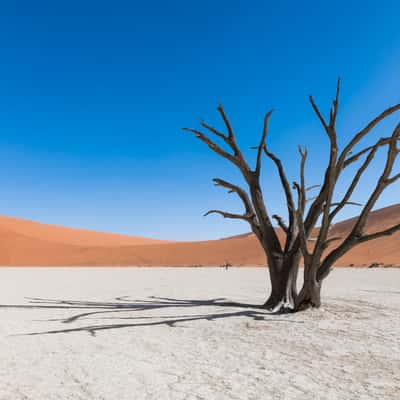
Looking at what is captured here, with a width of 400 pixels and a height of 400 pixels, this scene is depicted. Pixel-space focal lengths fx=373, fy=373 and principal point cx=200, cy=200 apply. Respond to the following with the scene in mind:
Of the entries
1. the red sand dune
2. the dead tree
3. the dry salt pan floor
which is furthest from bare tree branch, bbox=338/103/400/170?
the red sand dune

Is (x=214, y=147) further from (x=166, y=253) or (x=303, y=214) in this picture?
(x=166, y=253)

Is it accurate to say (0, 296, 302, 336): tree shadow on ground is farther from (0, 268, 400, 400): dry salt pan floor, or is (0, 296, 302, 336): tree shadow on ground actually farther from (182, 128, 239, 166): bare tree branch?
(182, 128, 239, 166): bare tree branch

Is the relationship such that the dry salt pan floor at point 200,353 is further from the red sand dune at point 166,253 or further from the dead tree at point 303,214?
the red sand dune at point 166,253

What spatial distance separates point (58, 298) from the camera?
9.31 meters

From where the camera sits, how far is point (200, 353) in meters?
4.10

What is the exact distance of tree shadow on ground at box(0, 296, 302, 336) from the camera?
228 inches

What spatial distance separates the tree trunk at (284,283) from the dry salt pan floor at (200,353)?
1.73 ft

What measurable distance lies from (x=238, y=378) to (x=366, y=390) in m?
1.03

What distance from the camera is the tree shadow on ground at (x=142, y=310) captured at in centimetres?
579

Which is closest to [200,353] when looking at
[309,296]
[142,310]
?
[309,296]

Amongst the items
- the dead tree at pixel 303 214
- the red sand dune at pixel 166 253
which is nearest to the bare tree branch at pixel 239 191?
the dead tree at pixel 303 214

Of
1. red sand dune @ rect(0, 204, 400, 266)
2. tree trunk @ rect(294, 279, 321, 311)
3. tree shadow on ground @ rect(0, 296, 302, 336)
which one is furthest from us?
red sand dune @ rect(0, 204, 400, 266)

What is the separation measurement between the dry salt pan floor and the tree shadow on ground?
3 centimetres

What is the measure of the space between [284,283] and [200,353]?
3311 mm
